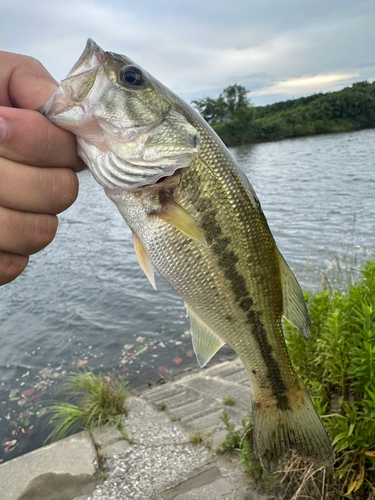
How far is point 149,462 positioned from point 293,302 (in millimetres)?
2840

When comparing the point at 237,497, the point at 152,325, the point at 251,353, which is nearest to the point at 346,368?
the point at 251,353

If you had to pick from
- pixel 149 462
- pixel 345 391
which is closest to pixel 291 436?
pixel 345 391

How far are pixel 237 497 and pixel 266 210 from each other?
13.6 m

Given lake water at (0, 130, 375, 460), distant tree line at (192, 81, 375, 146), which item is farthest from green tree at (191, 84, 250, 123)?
lake water at (0, 130, 375, 460)

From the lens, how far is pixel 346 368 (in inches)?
117

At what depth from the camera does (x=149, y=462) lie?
13.6 ft

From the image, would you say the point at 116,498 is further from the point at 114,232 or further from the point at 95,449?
the point at 114,232

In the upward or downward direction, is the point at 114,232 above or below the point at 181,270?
below

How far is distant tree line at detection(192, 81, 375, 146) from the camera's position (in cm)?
6469

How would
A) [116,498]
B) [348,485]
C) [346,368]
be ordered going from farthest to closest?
1. [116,498]
2. [346,368]
3. [348,485]

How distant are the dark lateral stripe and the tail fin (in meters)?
0.08

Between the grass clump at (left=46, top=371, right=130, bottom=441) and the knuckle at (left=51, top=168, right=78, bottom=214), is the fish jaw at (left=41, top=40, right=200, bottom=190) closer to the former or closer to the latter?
the knuckle at (left=51, top=168, right=78, bottom=214)

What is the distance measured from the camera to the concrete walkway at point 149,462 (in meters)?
3.74

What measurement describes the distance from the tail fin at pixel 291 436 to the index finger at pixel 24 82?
1.97m
